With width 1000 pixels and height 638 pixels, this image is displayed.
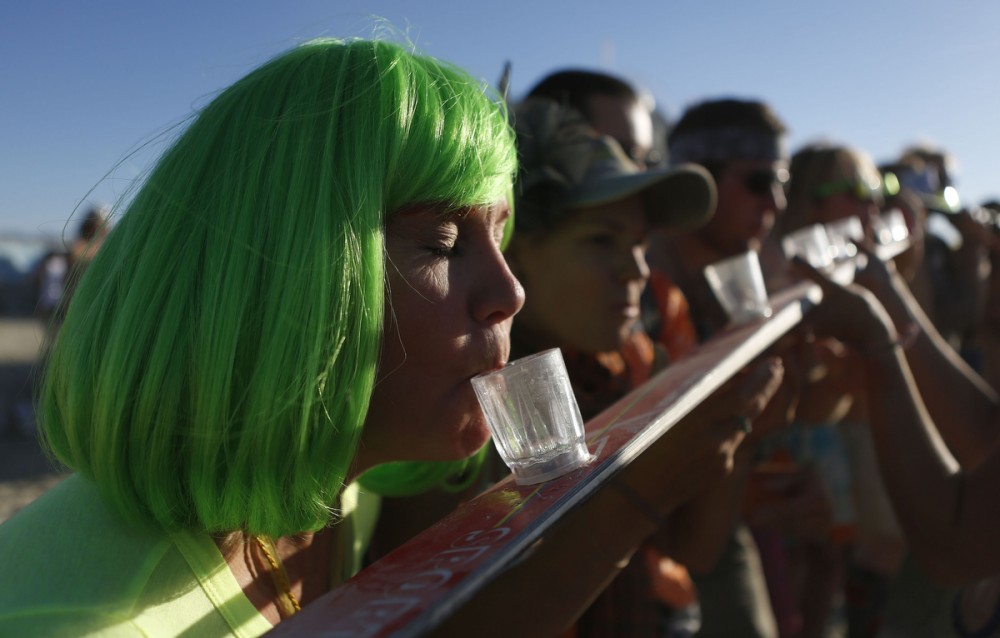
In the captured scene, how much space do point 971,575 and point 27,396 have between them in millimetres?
10719

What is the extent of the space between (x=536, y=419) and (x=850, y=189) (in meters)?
3.95

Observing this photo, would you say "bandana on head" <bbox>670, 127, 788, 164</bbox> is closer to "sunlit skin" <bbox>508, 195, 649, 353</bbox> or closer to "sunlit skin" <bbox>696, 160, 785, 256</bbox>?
"sunlit skin" <bbox>696, 160, 785, 256</bbox>

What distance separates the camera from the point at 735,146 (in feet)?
12.5

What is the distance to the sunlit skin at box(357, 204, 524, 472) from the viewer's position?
49.8 inches

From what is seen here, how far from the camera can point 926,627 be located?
8.98 feet

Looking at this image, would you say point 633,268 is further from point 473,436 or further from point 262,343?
point 262,343

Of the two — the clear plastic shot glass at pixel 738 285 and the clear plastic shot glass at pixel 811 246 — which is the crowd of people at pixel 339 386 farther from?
the clear plastic shot glass at pixel 811 246

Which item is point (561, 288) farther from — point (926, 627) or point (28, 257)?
point (28, 257)

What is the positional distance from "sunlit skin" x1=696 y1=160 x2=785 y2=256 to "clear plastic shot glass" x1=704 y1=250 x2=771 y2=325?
1249 millimetres

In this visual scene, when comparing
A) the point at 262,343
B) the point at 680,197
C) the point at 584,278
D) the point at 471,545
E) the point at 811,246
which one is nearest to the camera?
the point at 471,545

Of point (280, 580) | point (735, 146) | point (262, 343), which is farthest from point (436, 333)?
point (735, 146)

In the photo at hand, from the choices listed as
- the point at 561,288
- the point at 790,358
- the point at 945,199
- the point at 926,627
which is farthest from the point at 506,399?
the point at 945,199

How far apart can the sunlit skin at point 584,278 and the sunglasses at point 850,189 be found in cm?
268

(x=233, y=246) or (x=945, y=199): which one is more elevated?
(x=233, y=246)
